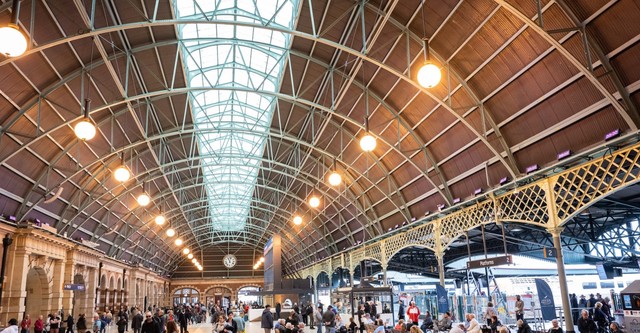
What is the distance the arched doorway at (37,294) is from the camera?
89.9 ft

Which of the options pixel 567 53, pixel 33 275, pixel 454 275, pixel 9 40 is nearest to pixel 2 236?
pixel 33 275

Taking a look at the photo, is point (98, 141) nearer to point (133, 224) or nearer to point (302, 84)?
point (302, 84)

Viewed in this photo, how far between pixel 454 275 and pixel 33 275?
36.4 m

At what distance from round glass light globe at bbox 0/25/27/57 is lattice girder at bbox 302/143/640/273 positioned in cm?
1438

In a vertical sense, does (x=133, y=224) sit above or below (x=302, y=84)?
below

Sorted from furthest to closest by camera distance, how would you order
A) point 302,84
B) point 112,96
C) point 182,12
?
point 302,84
point 112,96
point 182,12

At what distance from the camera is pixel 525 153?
17.5 metres

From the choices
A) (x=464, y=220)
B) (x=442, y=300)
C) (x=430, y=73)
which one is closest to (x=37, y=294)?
(x=442, y=300)

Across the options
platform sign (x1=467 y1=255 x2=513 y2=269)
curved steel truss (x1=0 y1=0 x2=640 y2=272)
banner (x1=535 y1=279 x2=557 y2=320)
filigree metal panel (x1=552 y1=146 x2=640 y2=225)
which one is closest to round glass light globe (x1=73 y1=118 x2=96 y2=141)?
curved steel truss (x1=0 y1=0 x2=640 y2=272)

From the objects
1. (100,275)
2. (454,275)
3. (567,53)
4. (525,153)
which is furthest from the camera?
(454,275)

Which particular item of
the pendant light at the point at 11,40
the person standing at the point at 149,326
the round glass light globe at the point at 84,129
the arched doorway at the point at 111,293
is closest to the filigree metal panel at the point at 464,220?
the person standing at the point at 149,326

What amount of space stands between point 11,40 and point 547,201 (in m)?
15.6

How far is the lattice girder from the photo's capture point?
45.2 ft

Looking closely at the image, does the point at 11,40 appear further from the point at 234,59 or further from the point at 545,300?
the point at 234,59
